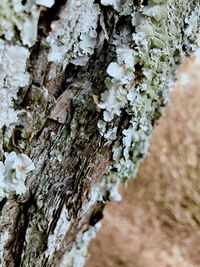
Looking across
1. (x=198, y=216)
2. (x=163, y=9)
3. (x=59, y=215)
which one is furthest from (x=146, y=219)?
(x=163, y=9)

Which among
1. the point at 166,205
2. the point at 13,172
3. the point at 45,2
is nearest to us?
the point at 45,2

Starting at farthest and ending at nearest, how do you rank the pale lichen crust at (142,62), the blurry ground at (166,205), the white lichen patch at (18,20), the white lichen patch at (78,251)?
the blurry ground at (166,205)
the white lichen patch at (78,251)
the pale lichen crust at (142,62)
the white lichen patch at (18,20)

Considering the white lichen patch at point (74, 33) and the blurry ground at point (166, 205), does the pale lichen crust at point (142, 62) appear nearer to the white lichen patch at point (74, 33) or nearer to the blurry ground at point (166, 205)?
the white lichen patch at point (74, 33)

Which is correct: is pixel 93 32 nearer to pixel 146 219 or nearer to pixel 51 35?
pixel 51 35

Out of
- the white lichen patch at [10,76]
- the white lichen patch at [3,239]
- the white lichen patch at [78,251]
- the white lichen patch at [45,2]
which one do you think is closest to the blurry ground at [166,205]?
the white lichen patch at [78,251]

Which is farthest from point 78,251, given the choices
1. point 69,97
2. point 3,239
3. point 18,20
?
point 18,20

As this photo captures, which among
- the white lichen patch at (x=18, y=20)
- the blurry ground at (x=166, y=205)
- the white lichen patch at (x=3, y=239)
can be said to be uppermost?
the blurry ground at (x=166, y=205)

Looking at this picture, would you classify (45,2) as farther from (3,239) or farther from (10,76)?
(3,239)
